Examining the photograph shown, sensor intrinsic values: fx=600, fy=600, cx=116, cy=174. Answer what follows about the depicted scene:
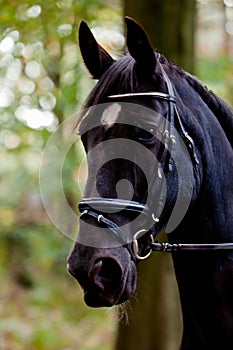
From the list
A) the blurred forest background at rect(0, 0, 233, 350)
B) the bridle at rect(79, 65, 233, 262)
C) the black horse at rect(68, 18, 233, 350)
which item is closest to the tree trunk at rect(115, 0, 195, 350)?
the blurred forest background at rect(0, 0, 233, 350)

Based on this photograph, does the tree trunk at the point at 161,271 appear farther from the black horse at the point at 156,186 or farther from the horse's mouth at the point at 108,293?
the horse's mouth at the point at 108,293

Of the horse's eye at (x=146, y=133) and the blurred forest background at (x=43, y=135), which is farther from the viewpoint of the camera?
the blurred forest background at (x=43, y=135)

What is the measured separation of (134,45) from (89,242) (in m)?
0.85

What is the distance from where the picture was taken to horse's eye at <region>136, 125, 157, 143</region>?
2.43 meters

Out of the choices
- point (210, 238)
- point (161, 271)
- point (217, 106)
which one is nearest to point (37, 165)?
point (161, 271)

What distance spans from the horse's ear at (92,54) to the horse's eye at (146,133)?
1.57 feet

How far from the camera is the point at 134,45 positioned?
250 centimetres

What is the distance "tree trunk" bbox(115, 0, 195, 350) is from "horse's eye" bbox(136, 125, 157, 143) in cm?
290

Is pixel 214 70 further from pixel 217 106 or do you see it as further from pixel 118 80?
pixel 118 80

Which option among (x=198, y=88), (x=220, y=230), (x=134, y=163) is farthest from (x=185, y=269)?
(x=198, y=88)

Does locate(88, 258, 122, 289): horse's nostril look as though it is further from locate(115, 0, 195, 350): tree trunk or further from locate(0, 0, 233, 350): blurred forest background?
locate(115, 0, 195, 350): tree trunk

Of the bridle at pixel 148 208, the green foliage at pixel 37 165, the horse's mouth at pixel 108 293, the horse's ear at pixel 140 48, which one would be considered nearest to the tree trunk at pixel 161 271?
the green foliage at pixel 37 165

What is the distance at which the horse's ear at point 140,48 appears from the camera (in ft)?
8.04

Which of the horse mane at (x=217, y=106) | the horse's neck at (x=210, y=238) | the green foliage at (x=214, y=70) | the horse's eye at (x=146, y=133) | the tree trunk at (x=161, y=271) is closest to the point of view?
the horse's eye at (x=146, y=133)
